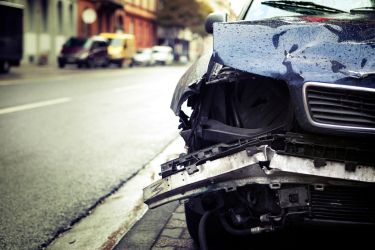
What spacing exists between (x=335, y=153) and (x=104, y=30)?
43.3m

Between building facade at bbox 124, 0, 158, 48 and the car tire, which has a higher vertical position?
building facade at bbox 124, 0, 158, 48

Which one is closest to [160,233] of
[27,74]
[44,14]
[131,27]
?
[27,74]

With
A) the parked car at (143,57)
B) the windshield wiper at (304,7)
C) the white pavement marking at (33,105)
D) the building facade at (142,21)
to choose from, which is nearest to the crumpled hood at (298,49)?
the windshield wiper at (304,7)

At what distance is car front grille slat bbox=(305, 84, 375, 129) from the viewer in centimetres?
222

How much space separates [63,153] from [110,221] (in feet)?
8.07

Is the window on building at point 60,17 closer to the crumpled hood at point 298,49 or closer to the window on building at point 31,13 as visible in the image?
the window on building at point 31,13

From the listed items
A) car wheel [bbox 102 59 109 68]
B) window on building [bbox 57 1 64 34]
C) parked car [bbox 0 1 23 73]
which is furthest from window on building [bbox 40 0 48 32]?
parked car [bbox 0 1 23 73]

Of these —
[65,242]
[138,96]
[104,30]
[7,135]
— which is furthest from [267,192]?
[104,30]

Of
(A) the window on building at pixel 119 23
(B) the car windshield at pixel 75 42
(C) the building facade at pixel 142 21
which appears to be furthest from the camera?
(C) the building facade at pixel 142 21

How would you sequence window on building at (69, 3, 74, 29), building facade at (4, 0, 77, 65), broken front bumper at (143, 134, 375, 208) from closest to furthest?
1. broken front bumper at (143, 134, 375, 208)
2. building facade at (4, 0, 77, 65)
3. window on building at (69, 3, 74, 29)

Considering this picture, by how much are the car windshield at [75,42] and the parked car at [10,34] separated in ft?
26.9

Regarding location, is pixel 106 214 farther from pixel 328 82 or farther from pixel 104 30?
pixel 104 30

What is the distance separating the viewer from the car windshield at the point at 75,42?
1161 inches

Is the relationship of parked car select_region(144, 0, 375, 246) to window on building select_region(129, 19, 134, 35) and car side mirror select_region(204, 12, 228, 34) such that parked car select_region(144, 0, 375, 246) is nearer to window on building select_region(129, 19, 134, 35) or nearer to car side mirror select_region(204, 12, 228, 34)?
car side mirror select_region(204, 12, 228, 34)
